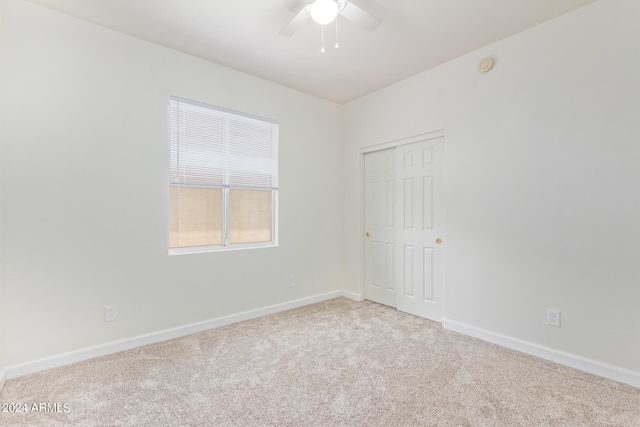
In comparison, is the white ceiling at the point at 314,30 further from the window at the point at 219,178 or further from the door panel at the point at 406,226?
the door panel at the point at 406,226

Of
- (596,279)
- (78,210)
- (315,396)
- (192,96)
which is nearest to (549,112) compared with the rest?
(596,279)

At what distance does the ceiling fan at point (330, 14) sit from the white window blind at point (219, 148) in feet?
4.09

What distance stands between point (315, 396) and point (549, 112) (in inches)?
109

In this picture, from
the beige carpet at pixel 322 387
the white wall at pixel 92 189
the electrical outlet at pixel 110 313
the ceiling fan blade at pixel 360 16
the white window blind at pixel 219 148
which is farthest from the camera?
the white window blind at pixel 219 148

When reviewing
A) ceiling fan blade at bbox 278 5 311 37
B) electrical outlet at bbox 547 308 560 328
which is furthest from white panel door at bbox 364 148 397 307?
ceiling fan blade at bbox 278 5 311 37

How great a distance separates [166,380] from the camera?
2086 millimetres

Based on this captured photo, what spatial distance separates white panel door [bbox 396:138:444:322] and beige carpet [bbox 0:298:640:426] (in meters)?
0.58

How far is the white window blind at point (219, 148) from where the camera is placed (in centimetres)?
288

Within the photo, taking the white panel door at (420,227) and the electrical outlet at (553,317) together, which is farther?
the white panel door at (420,227)

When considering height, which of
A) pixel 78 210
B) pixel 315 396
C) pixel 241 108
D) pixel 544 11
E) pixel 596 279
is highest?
pixel 544 11

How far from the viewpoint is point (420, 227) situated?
3371mm

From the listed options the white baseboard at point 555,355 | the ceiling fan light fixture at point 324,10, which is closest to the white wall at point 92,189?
the ceiling fan light fixture at point 324,10

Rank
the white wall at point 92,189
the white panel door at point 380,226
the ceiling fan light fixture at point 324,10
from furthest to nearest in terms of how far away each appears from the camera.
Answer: the white panel door at point 380,226
the white wall at point 92,189
the ceiling fan light fixture at point 324,10

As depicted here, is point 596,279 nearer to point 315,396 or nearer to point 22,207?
point 315,396
